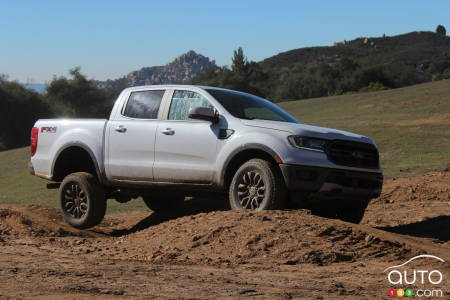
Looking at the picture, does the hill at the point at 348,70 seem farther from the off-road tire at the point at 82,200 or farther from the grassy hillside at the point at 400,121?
the off-road tire at the point at 82,200

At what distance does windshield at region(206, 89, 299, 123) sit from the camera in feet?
30.9

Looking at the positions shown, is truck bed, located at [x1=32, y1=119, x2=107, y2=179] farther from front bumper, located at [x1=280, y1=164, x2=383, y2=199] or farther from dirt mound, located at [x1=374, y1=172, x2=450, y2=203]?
dirt mound, located at [x1=374, y1=172, x2=450, y2=203]

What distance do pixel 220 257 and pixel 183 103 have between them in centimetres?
291

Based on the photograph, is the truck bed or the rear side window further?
the truck bed

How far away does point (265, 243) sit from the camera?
7680mm

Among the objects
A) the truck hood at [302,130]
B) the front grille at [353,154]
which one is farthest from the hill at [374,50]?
the truck hood at [302,130]

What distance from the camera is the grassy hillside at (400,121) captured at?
20188 mm

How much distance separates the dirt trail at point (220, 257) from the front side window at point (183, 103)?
1547 millimetres

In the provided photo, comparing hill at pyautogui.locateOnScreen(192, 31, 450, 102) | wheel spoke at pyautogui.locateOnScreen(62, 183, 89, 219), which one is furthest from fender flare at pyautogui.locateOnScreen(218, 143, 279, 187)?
hill at pyautogui.locateOnScreen(192, 31, 450, 102)

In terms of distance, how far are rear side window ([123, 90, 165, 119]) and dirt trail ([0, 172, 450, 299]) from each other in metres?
1.80

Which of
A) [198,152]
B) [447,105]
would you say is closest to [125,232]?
[198,152]

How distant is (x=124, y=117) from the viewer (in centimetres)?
1027

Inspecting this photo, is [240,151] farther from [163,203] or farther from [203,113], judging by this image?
[163,203]

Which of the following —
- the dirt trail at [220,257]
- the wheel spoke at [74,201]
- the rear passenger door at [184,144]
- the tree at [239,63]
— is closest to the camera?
the dirt trail at [220,257]
